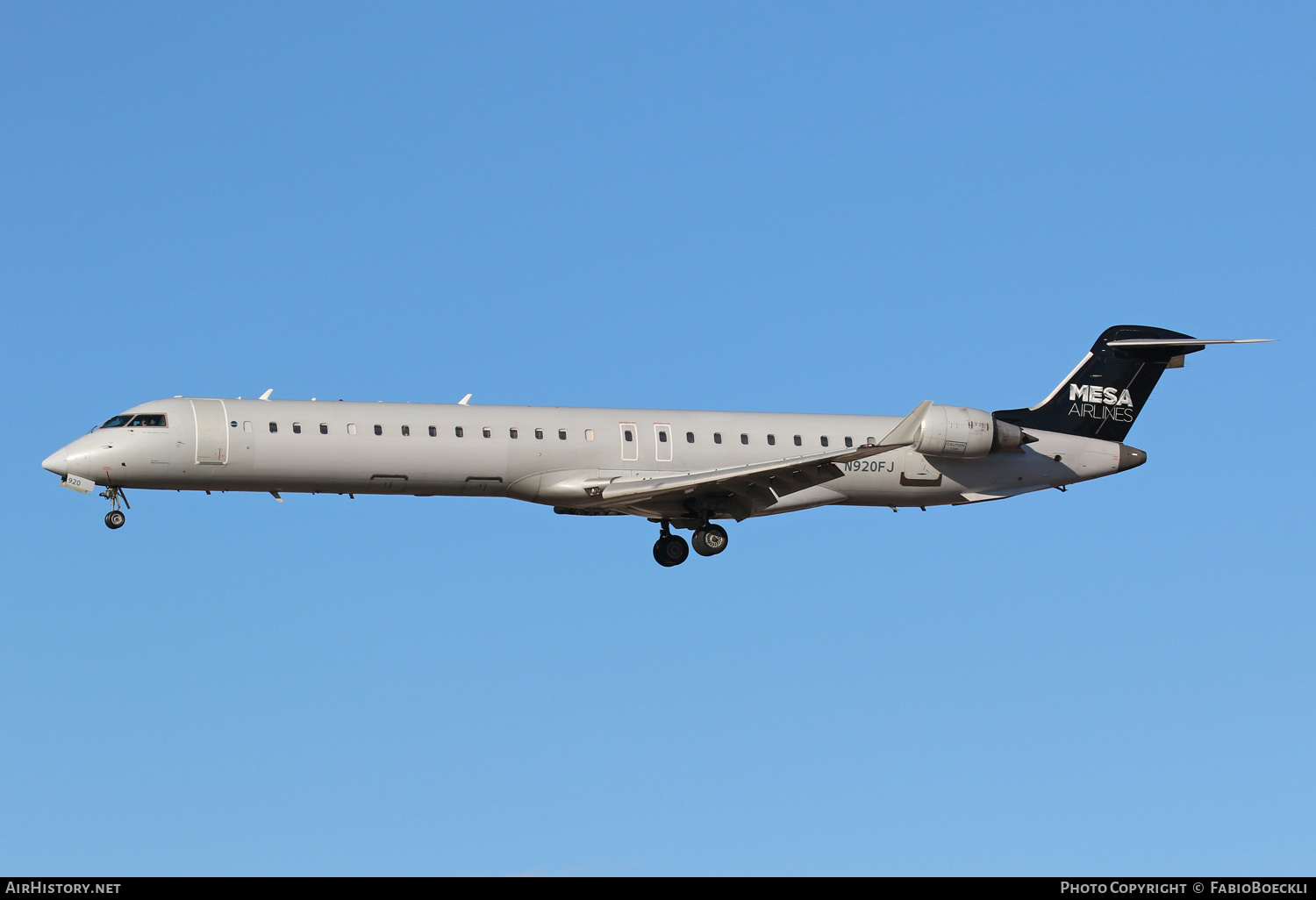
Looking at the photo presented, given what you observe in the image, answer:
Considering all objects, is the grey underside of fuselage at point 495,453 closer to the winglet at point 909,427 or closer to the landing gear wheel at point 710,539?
the landing gear wheel at point 710,539

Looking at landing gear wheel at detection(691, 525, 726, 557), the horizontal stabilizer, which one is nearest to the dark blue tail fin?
the horizontal stabilizer

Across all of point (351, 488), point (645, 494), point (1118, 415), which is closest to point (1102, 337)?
point (1118, 415)

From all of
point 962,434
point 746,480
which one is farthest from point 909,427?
point 746,480

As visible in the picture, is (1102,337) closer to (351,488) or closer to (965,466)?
(965,466)

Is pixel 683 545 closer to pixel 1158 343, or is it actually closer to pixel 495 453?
pixel 495 453

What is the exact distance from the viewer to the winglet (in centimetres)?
3738

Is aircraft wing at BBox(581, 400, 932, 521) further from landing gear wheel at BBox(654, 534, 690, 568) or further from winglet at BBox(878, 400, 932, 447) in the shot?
landing gear wheel at BBox(654, 534, 690, 568)

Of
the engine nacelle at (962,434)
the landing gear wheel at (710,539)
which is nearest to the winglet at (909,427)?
the engine nacelle at (962,434)

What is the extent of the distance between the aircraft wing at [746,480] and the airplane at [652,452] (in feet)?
0.16

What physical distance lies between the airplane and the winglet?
7 centimetres

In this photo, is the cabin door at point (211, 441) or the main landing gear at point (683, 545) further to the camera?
the main landing gear at point (683, 545)

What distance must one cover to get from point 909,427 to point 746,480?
3924 millimetres

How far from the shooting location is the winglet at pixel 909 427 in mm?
37375
